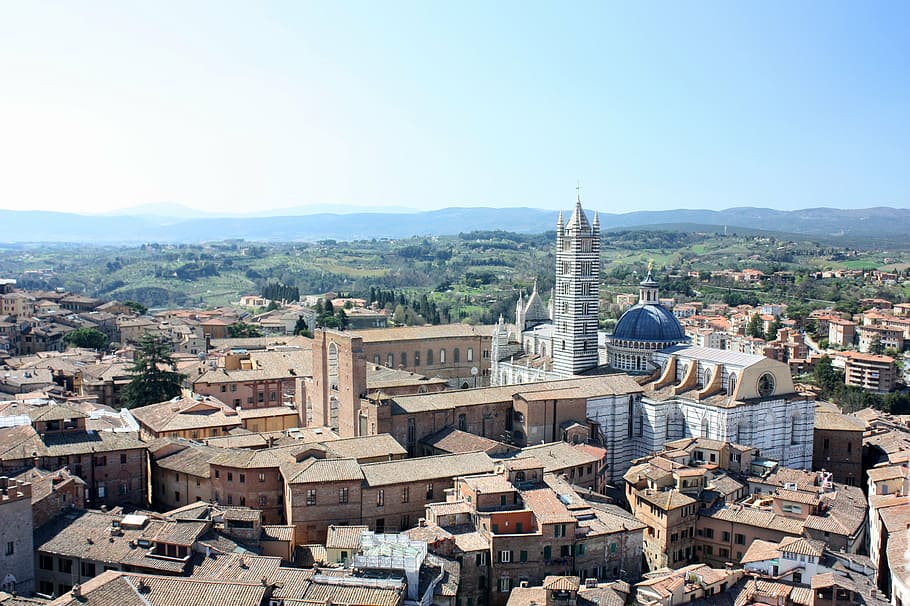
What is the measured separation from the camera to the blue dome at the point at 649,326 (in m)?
53.5

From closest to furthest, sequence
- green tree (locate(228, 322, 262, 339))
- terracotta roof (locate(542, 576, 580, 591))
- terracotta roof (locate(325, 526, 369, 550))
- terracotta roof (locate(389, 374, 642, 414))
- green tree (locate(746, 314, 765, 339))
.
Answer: terracotta roof (locate(542, 576, 580, 591)), terracotta roof (locate(325, 526, 369, 550)), terracotta roof (locate(389, 374, 642, 414)), green tree (locate(228, 322, 262, 339)), green tree (locate(746, 314, 765, 339))

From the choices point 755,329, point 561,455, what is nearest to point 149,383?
point 561,455

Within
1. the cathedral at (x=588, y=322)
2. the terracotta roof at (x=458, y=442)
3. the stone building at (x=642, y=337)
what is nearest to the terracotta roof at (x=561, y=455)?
the terracotta roof at (x=458, y=442)

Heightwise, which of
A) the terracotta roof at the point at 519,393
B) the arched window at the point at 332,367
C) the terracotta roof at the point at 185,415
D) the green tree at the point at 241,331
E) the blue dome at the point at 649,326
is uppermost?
the blue dome at the point at 649,326

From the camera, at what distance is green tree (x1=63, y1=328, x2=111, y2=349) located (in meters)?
83.1

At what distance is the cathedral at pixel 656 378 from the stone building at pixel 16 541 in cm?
2718

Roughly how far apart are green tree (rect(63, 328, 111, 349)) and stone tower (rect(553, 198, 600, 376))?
158ft

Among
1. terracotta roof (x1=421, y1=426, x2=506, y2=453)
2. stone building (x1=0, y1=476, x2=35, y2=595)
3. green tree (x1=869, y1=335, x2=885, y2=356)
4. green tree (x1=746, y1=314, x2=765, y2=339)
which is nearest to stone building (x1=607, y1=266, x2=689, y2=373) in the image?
terracotta roof (x1=421, y1=426, x2=506, y2=453)

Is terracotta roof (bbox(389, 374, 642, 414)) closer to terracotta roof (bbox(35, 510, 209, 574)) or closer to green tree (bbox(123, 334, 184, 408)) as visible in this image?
terracotta roof (bbox(35, 510, 209, 574))

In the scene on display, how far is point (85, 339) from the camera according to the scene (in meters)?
83.4

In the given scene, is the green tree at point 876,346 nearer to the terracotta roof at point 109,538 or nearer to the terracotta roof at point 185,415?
the terracotta roof at point 185,415

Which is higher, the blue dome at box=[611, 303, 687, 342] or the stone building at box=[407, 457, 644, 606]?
the blue dome at box=[611, 303, 687, 342]

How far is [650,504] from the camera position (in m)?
38.5

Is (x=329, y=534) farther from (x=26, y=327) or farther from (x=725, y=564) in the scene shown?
(x=26, y=327)
